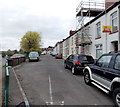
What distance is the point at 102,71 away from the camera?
15.4ft

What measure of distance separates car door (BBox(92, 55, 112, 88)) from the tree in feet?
114

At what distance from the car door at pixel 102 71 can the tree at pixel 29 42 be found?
34.8 meters

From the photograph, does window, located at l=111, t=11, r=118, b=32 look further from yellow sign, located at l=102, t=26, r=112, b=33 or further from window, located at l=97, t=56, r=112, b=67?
window, located at l=97, t=56, r=112, b=67

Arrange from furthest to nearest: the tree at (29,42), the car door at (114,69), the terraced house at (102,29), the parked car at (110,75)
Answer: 1. the tree at (29,42)
2. the terraced house at (102,29)
3. the car door at (114,69)
4. the parked car at (110,75)

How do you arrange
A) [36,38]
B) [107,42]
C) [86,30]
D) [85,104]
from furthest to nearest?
[36,38] → [86,30] → [107,42] → [85,104]

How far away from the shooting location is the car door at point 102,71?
4.43 meters

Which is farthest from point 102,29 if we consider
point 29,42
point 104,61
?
point 29,42

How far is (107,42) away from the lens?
1091 cm

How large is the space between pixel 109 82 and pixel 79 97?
1376mm

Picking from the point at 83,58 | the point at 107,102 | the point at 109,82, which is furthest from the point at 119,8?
the point at 107,102

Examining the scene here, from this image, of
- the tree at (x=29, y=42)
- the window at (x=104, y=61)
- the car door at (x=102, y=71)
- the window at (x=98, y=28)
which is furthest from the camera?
the tree at (x=29, y=42)

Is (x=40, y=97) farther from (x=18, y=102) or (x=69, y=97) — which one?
(x=69, y=97)

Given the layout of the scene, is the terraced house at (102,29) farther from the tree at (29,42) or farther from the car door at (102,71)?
the tree at (29,42)

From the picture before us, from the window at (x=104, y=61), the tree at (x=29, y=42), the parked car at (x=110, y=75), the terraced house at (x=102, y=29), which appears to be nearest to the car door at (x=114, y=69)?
the parked car at (x=110, y=75)
